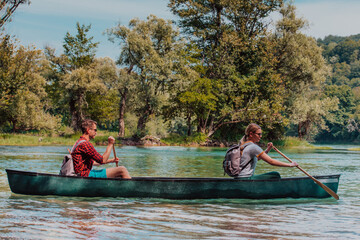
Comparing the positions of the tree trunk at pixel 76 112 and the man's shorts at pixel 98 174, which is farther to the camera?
the tree trunk at pixel 76 112

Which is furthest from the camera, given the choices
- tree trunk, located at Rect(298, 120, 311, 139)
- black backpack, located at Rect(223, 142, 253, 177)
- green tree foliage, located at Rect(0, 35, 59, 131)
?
tree trunk, located at Rect(298, 120, 311, 139)

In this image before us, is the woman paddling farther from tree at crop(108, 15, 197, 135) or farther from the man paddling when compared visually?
tree at crop(108, 15, 197, 135)

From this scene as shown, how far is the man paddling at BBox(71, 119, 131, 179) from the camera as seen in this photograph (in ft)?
26.5

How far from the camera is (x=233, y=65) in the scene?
124ft

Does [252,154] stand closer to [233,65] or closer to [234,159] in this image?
[234,159]

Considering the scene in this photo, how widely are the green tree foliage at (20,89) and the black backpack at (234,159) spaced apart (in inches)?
939

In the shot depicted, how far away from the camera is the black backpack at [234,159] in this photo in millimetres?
8516

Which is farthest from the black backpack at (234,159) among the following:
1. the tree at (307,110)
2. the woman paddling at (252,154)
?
the tree at (307,110)

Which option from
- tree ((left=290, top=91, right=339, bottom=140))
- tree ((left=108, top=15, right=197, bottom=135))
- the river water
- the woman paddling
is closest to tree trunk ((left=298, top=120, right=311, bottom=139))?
tree ((left=290, top=91, right=339, bottom=140))

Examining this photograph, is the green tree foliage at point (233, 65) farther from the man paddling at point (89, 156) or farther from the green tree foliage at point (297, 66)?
the man paddling at point (89, 156)

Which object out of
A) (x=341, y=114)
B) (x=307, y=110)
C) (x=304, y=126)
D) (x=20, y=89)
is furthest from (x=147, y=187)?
(x=341, y=114)

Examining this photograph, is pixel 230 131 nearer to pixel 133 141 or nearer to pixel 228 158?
pixel 133 141

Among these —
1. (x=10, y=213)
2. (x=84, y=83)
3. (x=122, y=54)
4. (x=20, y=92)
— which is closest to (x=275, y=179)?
Answer: (x=10, y=213)

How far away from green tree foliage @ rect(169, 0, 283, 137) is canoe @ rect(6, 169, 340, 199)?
2787 cm
